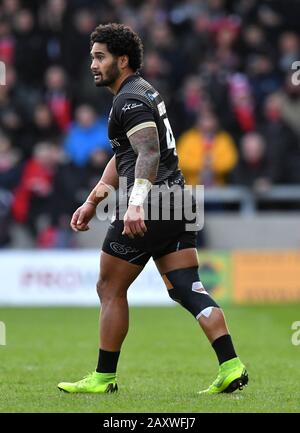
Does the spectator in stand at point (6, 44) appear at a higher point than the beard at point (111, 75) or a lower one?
higher

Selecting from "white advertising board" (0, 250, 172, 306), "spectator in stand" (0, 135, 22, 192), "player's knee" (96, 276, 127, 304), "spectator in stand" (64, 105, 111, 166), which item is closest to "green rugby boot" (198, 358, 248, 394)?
"player's knee" (96, 276, 127, 304)

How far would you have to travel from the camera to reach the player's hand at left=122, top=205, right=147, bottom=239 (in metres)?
6.71

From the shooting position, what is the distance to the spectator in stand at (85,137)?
55.0 ft

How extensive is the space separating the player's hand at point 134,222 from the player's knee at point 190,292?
551 mm

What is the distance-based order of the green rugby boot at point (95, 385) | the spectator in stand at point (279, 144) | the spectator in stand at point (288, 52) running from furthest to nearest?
the spectator in stand at point (288, 52) < the spectator in stand at point (279, 144) < the green rugby boot at point (95, 385)

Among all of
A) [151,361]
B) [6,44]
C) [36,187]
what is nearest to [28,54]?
[6,44]

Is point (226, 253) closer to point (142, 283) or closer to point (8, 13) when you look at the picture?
point (142, 283)

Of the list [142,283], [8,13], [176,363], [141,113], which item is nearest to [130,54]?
[141,113]

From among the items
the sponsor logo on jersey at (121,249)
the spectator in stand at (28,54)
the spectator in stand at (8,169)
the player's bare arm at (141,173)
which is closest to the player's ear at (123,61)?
the player's bare arm at (141,173)

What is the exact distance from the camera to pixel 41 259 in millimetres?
16125

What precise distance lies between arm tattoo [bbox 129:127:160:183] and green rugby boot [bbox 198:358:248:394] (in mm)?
1383

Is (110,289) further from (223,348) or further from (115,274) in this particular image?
(223,348)

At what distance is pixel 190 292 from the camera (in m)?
7.11

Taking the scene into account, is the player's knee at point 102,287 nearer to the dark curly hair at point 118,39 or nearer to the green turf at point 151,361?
the green turf at point 151,361
